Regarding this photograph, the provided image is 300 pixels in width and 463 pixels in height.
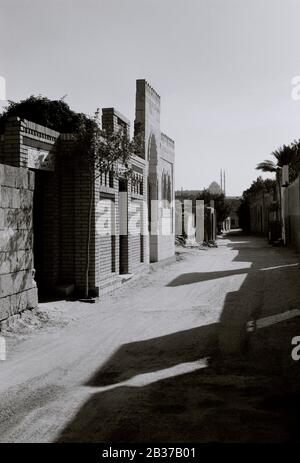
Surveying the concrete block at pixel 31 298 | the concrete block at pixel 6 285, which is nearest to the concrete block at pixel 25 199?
the concrete block at pixel 6 285

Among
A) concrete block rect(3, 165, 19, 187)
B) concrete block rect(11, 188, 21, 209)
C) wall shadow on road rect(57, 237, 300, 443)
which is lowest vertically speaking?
wall shadow on road rect(57, 237, 300, 443)

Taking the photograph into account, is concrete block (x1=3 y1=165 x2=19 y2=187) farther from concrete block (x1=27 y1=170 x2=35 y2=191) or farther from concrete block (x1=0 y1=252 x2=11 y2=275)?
concrete block (x1=0 y1=252 x2=11 y2=275)

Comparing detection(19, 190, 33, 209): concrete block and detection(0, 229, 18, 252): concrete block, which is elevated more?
detection(19, 190, 33, 209): concrete block

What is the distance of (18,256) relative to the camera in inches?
306

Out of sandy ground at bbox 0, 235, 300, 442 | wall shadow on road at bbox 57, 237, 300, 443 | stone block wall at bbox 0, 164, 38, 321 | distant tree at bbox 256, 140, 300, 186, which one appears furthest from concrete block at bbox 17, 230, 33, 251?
distant tree at bbox 256, 140, 300, 186

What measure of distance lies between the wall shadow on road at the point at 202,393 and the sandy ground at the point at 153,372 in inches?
0.4

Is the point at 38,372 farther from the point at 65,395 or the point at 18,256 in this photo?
the point at 18,256

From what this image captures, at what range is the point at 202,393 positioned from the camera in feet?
15.5

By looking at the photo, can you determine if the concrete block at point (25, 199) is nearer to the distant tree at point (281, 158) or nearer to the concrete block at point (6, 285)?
the concrete block at point (6, 285)

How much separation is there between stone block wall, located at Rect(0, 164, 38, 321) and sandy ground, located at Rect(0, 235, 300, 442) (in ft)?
1.25

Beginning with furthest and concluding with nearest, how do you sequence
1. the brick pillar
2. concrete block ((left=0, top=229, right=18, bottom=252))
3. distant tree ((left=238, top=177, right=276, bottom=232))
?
distant tree ((left=238, top=177, right=276, bottom=232)) → the brick pillar → concrete block ((left=0, top=229, right=18, bottom=252))

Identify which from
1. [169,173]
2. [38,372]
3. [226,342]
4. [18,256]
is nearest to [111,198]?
[18,256]

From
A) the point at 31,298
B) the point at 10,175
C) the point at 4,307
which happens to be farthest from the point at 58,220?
the point at 4,307

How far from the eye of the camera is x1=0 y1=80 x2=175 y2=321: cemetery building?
766cm
